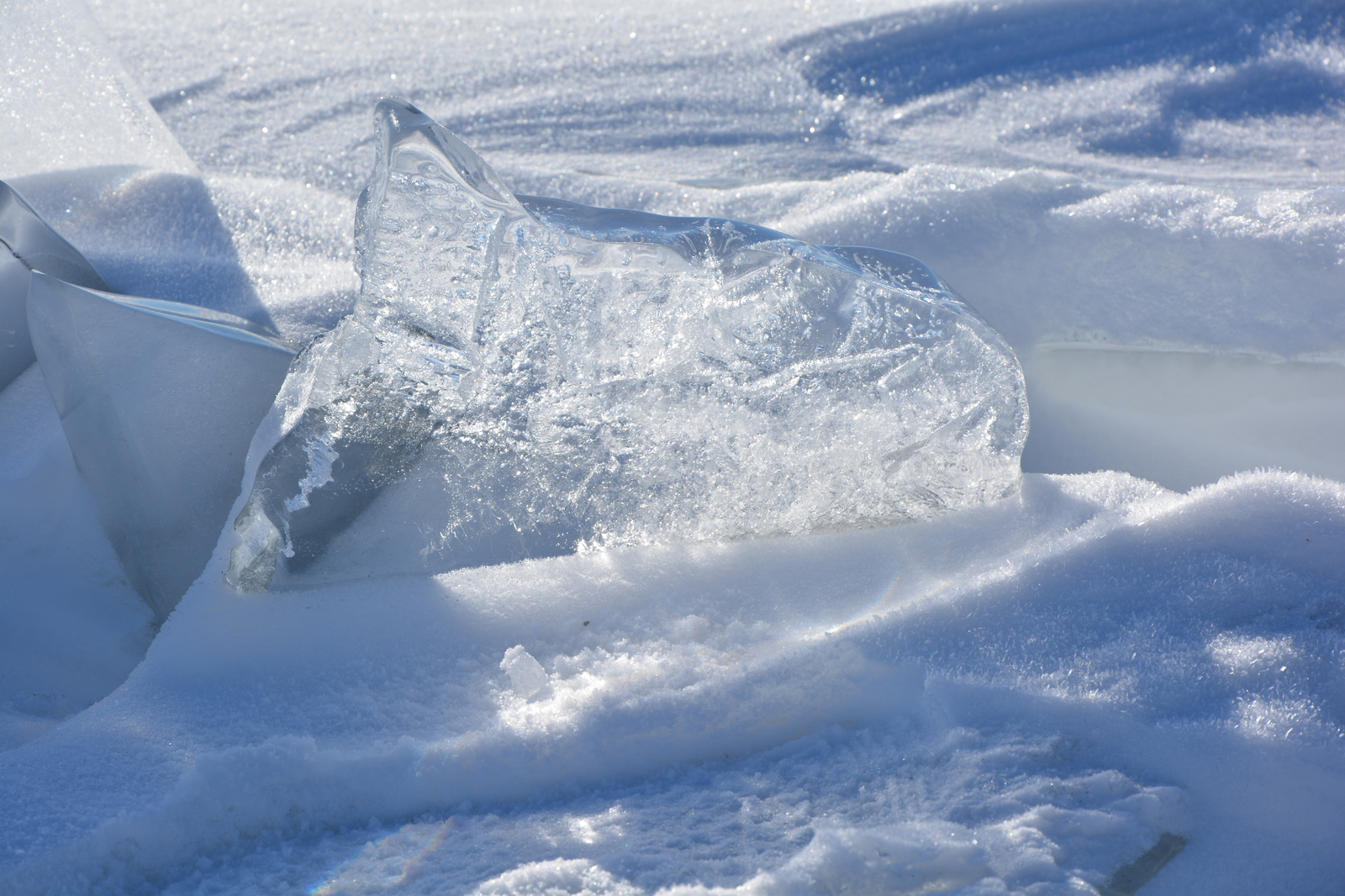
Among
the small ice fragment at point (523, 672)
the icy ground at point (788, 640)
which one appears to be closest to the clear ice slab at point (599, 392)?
the icy ground at point (788, 640)

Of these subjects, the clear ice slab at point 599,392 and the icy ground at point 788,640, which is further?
the clear ice slab at point 599,392

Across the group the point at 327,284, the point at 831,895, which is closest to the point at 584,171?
the point at 327,284

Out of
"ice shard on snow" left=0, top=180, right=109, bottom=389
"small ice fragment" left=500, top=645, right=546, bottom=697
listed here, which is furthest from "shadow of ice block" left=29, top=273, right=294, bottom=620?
"small ice fragment" left=500, top=645, right=546, bottom=697

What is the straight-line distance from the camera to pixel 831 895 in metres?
0.71

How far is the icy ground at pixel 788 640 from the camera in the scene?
2.60ft

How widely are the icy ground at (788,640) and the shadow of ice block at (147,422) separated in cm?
7

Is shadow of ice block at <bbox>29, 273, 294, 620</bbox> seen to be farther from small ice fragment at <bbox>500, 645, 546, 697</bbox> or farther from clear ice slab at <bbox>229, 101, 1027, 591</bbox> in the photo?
small ice fragment at <bbox>500, 645, 546, 697</bbox>

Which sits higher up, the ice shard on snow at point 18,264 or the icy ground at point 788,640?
the ice shard on snow at point 18,264

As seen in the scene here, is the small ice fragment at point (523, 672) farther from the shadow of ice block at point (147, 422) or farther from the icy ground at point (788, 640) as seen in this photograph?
the shadow of ice block at point (147, 422)

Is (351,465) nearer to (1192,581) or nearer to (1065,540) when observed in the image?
(1065,540)

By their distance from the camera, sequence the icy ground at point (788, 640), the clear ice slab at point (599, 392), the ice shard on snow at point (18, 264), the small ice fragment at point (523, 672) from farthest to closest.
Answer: the ice shard on snow at point (18, 264), the clear ice slab at point (599, 392), the small ice fragment at point (523, 672), the icy ground at point (788, 640)

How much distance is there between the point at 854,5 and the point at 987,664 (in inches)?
86.5

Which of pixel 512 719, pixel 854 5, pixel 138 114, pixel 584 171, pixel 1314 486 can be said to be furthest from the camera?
pixel 854 5

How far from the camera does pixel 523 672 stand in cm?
96
